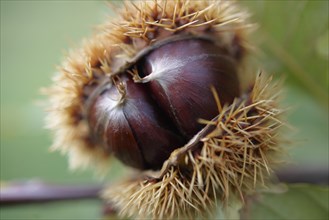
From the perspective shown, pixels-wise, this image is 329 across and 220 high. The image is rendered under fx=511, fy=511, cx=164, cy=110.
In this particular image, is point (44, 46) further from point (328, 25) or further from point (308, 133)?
point (328, 25)

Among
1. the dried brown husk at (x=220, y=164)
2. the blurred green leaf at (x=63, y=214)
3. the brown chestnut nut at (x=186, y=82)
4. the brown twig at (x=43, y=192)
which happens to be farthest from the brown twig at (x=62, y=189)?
the brown chestnut nut at (x=186, y=82)

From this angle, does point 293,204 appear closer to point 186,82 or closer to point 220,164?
point 220,164

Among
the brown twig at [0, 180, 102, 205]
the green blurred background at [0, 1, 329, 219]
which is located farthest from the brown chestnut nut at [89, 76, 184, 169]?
the brown twig at [0, 180, 102, 205]

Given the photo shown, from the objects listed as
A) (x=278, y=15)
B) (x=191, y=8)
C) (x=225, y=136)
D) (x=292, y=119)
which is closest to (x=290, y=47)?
(x=278, y=15)

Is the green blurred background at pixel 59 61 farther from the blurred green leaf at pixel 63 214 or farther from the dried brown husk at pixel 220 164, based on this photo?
the dried brown husk at pixel 220 164

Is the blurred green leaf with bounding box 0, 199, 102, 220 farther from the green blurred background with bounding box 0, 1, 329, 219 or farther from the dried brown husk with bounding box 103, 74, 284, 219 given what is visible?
the dried brown husk with bounding box 103, 74, 284, 219
